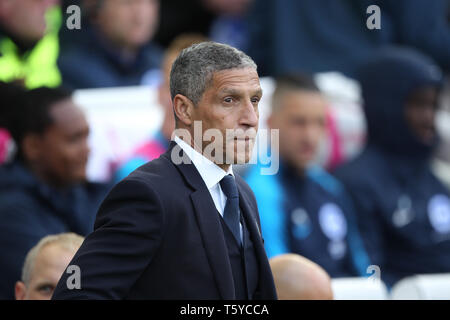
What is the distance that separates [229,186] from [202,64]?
0.96 feet

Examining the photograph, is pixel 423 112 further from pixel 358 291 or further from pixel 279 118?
pixel 358 291

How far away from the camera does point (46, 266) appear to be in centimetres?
251

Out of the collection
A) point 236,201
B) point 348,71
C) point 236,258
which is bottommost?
point 236,258

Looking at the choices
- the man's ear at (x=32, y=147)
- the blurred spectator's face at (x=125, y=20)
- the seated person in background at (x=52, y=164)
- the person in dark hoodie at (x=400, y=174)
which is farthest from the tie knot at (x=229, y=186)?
the blurred spectator's face at (x=125, y=20)

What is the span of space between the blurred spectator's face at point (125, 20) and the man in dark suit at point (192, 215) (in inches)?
134

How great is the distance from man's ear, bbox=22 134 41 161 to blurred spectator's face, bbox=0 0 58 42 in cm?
111

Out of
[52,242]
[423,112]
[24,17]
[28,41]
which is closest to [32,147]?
[28,41]

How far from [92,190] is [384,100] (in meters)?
2.15

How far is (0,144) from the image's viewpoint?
13.4 ft

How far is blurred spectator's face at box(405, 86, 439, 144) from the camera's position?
502 cm

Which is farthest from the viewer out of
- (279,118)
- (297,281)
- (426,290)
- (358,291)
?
(279,118)
